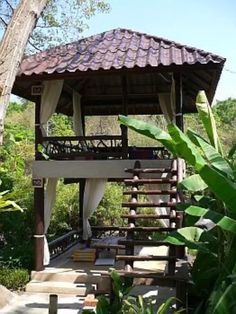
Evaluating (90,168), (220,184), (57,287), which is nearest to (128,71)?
(90,168)

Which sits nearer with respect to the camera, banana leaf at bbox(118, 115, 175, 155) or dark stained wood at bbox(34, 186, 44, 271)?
banana leaf at bbox(118, 115, 175, 155)

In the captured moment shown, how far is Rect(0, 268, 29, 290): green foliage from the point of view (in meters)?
8.70

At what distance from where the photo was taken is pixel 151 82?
11328 mm

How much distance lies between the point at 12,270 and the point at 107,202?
19.2ft

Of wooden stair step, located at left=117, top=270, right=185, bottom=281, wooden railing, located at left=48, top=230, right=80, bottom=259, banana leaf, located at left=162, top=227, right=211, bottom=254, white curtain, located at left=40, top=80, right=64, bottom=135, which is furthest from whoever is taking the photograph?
wooden railing, located at left=48, top=230, right=80, bottom=259

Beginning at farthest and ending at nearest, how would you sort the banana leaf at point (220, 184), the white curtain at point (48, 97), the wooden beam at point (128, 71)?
the white curtain at point (48, 97) → the wooden beam at point (128, 71) → the banana leaf at point (220, 184)

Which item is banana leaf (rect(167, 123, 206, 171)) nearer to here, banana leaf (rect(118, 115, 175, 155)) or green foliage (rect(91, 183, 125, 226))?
banana leaf (rect(118, 115, 175, 155))

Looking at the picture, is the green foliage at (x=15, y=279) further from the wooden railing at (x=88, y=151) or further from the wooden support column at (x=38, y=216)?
the wooden railing at (x=88, y=151)

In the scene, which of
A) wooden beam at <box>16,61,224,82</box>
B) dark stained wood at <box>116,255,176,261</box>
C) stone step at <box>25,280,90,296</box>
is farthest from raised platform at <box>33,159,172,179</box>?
dark stained wood at <box>116,255,176,261</box>

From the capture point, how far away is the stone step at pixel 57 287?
8.21 metres

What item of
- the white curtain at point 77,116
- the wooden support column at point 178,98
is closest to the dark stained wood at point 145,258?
the wooden support column at point 178,98

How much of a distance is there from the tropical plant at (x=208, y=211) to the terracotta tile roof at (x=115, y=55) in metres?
2.96

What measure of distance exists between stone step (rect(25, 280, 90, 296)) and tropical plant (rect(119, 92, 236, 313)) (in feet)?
9.87

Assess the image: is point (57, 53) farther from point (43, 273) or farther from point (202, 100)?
point (202, 100)
